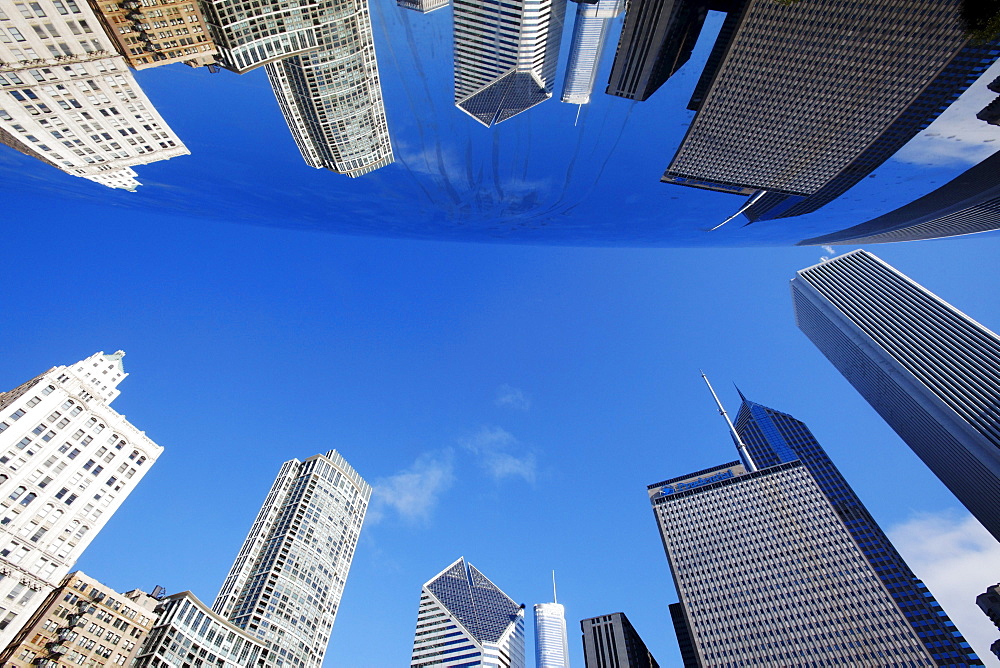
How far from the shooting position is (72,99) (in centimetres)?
196

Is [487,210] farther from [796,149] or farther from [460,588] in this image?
[460,588]

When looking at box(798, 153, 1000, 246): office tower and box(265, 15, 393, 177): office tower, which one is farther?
box(798, 153, 1000, 246): office tower

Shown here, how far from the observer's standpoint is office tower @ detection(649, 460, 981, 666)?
44219mm

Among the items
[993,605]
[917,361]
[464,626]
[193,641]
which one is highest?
[917,361]

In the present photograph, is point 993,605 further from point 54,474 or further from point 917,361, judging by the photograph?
point 54,474

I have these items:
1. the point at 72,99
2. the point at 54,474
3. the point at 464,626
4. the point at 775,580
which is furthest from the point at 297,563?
the point at 72,99

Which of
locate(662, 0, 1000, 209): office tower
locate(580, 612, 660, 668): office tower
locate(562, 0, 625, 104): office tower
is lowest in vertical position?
locate(562, 0, 625, 104): office tower

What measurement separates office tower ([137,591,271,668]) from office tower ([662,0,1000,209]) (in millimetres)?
44041

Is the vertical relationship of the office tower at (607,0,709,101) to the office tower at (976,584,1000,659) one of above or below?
below

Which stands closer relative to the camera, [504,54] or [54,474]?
[504,54]

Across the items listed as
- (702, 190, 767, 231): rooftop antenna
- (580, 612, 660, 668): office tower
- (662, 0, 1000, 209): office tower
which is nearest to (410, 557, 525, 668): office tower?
(580, 612, 660, 668): office tower

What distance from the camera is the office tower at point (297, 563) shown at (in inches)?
1738

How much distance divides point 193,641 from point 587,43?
46401mm

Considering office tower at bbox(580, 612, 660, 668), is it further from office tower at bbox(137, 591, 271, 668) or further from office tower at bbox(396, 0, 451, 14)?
office tower at bbox(396, 0, 451, 14)
